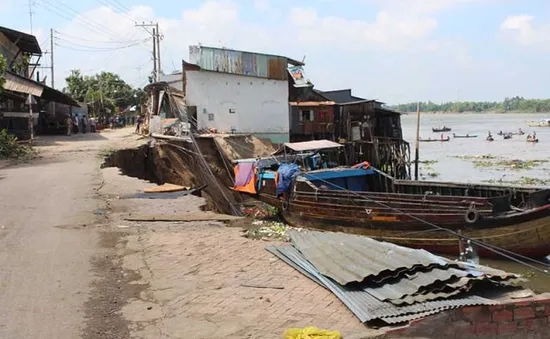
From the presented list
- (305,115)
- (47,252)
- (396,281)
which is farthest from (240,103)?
(396,281)

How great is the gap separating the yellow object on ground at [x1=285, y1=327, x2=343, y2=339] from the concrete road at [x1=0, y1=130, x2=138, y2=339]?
173 cm

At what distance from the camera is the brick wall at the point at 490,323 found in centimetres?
421

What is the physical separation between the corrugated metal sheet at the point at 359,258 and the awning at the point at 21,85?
2093cm

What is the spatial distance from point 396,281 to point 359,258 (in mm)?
654

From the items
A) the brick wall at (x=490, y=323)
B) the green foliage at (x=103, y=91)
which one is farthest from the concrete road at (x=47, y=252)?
the green foliage at (x=103, y=91)

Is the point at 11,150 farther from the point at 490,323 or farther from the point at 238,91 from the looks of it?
the point at 490,323

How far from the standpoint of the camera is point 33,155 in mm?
19031

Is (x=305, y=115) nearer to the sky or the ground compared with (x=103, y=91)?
nearer to the ground

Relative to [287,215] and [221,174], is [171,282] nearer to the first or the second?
Result: [287,215]

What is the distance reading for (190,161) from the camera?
21812 millimetres

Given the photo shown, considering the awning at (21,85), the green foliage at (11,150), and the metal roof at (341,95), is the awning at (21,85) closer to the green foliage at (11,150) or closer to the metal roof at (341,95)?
the green foliage at (11,150)

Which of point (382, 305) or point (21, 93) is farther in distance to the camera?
point (21, 93)

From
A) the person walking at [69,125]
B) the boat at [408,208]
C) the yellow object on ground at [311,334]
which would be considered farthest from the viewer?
the person walking at [69,125]

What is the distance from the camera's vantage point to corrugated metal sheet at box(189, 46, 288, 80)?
24.6 meters
